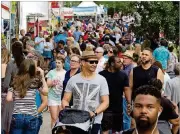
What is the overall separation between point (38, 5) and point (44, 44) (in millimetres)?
4880

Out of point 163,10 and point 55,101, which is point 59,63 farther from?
point 163,10

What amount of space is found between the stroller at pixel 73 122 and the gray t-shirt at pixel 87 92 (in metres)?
0.57

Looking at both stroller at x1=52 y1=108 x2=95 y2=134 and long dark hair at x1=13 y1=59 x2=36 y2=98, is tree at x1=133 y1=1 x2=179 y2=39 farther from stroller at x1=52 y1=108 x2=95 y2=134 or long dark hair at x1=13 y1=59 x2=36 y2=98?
stroller at x1=52 y1=108 x2=95 y2=134

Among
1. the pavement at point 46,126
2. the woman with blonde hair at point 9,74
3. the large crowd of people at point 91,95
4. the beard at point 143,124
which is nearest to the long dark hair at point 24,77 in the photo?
the large crowd of people at point 91,95

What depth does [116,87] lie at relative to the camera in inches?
363

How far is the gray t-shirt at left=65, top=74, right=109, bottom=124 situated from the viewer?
25.4ft

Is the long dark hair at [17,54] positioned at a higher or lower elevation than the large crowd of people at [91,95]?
higher

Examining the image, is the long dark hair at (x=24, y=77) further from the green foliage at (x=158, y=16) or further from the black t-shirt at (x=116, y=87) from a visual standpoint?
the green foliage at (x=158, y=16)

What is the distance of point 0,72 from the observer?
9.10 metres

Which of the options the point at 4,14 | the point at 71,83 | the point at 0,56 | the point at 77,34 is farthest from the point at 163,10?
the point at 71,83

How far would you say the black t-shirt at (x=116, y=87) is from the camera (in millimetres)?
9164

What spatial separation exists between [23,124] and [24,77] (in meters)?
0.60

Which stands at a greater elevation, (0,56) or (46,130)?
(0,56)

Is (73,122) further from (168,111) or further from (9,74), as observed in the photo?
(9,74)
